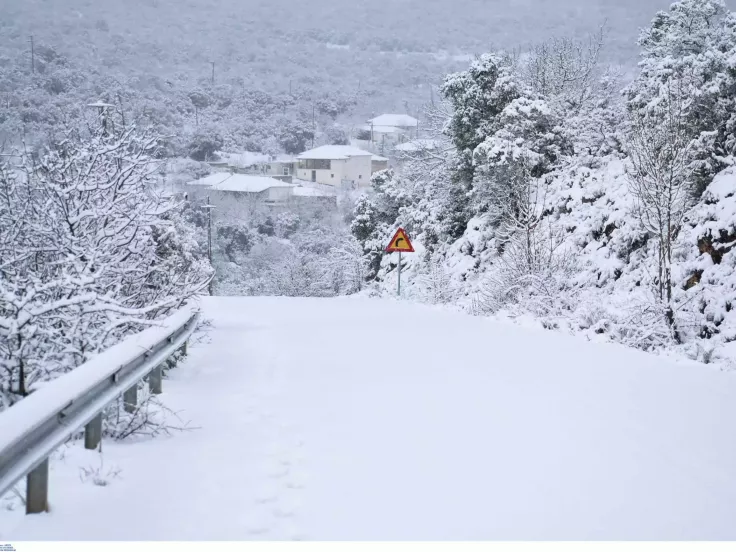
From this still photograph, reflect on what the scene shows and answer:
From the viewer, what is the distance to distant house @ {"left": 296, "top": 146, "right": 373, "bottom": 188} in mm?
99625

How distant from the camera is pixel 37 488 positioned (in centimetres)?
405

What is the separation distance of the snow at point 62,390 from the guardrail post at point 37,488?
0.29 m

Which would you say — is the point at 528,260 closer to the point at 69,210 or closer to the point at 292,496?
the point at 69,210

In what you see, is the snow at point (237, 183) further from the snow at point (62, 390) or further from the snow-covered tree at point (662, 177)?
the snow at point (62, 390)

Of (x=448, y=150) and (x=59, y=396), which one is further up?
(x=448, y=150)

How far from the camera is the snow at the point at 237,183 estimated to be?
81375 mm

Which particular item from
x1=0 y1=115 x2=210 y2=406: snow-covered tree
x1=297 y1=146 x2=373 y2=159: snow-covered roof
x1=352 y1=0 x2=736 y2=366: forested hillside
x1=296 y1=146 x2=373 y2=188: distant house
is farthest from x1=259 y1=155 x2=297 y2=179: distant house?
x1=0 y1=115 x2=210 y2=406: snow-covered tree

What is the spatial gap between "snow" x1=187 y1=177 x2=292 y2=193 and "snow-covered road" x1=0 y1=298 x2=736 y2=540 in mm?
73363

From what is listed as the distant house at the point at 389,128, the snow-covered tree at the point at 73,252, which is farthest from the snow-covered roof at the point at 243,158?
the snow-covered tree at the point at 73,252

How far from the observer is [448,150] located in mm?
36438

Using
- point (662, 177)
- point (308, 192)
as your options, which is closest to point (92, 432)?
point (662, 177)

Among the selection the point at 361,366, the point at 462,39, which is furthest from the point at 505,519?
the point at 462,39

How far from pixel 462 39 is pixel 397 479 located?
162206mm

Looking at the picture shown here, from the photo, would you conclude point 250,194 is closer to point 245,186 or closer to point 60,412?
point 245,186
